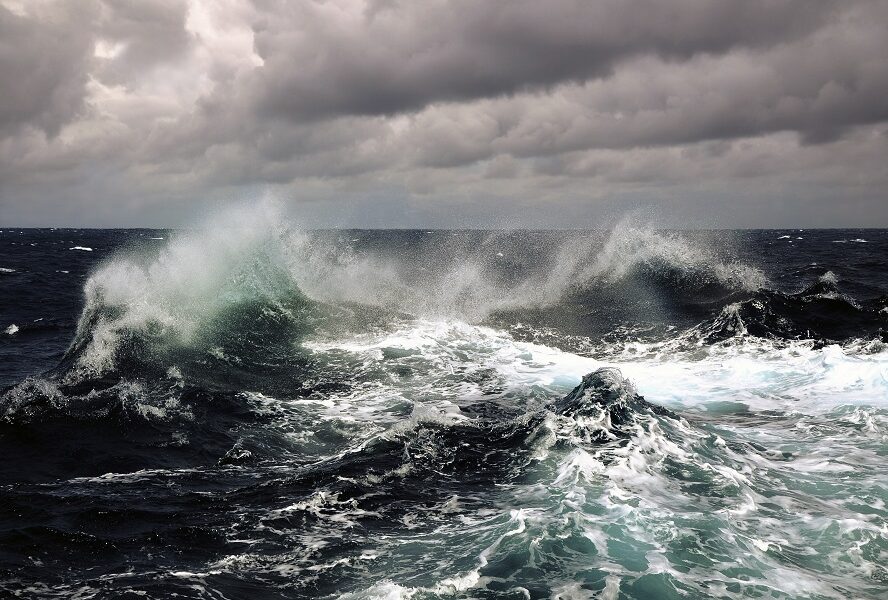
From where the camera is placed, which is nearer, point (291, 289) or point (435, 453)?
point (435, 453)

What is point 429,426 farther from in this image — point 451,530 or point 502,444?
point 451,530

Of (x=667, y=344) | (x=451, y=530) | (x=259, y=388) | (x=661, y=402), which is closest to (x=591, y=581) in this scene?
(x=451, y=530)

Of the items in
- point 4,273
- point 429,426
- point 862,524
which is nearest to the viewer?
point 862,524

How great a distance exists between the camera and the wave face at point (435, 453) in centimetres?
733

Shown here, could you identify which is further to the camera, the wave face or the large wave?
the large wave

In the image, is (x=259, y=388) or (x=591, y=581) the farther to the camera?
(x=259, y=388)

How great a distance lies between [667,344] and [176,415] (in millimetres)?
17120

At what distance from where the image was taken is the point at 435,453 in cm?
1145

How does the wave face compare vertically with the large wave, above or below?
below

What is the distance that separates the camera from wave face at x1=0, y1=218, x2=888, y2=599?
7328 mm

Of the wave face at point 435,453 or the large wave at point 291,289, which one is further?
the large wave at point 291,289

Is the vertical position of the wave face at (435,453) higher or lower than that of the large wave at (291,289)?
lower

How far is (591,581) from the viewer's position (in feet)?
23.0

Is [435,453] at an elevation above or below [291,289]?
below
